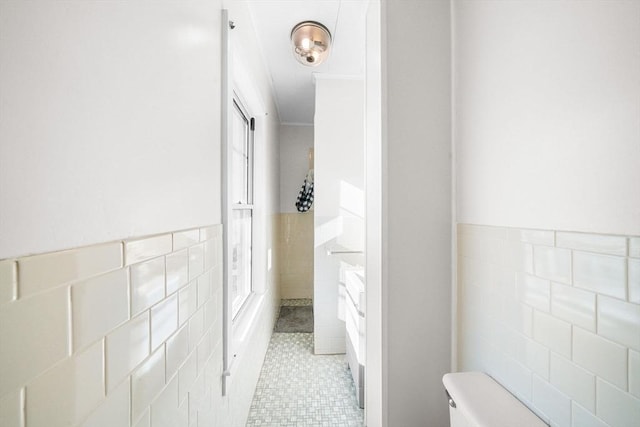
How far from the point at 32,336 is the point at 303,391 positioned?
1.78 metres

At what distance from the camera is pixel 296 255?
362cm

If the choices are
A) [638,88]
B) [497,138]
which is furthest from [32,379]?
[497,138]

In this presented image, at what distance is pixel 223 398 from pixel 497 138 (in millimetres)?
1357

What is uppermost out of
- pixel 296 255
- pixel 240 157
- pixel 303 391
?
pixel 240 157

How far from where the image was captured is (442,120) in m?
1.09

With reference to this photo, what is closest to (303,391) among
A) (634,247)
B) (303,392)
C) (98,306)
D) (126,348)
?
(303,392)

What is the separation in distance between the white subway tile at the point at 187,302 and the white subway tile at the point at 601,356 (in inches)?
37.0

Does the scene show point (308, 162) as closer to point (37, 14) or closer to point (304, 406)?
point (304, 406)

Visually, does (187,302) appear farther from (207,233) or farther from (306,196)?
(306,196)

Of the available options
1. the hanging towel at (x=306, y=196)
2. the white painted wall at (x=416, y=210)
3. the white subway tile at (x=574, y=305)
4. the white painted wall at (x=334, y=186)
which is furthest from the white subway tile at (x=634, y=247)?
the hanging towel at (x=306, y=196)

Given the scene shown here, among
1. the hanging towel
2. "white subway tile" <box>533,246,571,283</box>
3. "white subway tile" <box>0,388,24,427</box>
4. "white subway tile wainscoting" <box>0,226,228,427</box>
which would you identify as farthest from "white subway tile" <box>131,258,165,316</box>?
the hanging towel

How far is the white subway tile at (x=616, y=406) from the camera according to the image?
52cm

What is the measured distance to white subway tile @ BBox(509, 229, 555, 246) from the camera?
0.68 meters

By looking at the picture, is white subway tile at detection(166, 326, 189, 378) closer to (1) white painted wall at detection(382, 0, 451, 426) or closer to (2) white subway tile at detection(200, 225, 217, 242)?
(2) white subway tile at detection(200, 225, 217, 242)
